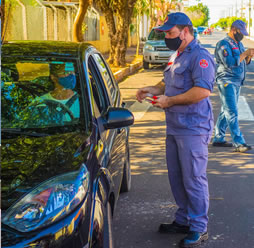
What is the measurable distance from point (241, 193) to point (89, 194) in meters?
2.96

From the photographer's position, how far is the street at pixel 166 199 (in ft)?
13.3

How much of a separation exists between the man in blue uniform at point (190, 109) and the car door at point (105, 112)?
471mm

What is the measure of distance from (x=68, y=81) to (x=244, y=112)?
714cm

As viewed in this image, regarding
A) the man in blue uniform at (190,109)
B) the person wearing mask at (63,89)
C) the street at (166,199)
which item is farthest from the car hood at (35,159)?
the street at (166,199)

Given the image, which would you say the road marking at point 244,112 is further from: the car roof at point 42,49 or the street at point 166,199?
the car roof at point 42,49

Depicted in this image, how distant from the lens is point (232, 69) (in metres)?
6.78

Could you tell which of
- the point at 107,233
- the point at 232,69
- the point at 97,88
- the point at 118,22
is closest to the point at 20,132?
the point at 97,88

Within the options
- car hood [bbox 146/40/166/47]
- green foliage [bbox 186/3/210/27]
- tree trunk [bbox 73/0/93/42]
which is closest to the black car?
tree trunk [bbox 73/0/93/42]

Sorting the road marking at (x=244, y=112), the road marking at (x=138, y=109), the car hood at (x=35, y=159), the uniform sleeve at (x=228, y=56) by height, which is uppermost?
the uniform sleeve at (x=228, y=56)

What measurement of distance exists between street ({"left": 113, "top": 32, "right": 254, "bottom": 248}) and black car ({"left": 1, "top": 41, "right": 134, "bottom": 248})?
665mm

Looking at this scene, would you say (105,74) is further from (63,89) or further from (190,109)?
(190,109)

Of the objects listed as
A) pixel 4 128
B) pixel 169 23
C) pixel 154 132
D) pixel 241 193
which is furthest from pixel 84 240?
pixel 154 132

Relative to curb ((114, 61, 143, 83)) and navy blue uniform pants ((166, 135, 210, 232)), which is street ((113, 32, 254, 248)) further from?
curb ((114, 61, 143, 83))

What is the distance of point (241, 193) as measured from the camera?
5.17 metres
